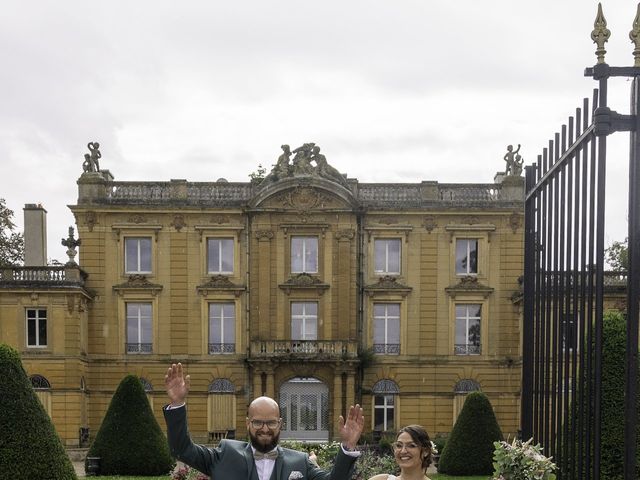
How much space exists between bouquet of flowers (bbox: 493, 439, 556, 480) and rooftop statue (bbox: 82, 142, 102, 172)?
26.8m

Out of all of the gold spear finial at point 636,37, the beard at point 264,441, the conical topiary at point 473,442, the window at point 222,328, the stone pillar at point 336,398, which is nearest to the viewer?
the gold spear finial at point 636,37

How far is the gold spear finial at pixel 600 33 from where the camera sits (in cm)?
503

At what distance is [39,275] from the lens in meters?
29.8

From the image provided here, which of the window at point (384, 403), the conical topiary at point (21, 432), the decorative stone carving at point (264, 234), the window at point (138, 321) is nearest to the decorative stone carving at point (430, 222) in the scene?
the decorative stone carving at point (264, 234)

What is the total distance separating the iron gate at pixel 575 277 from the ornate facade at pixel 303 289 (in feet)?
78.3

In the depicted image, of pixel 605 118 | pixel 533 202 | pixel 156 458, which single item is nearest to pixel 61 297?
pixel 156 458

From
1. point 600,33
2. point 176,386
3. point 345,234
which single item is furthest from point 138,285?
point 600,33

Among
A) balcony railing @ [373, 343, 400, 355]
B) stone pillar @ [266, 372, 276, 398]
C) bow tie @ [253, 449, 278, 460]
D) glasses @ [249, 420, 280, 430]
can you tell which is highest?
glasses @ [249, 420, 280, 430]

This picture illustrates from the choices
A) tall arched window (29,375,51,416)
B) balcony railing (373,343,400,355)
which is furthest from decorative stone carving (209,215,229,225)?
tall arched window (29,375,51,416)

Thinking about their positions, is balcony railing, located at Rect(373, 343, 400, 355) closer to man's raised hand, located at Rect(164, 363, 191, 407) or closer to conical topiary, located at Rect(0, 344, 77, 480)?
conical topiary, located at Rect(0, 344, 77, 480)

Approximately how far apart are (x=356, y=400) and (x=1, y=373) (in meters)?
18.5

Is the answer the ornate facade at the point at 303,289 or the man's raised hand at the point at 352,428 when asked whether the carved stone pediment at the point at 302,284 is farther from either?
the man's raised hand at the point at 352,428

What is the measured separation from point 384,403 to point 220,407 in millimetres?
5398

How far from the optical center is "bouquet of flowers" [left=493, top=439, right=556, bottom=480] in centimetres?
587
